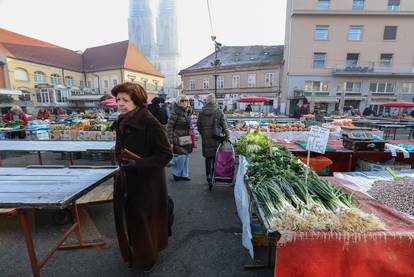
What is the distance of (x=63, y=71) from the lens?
114ft

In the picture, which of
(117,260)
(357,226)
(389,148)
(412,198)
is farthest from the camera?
(389,148)

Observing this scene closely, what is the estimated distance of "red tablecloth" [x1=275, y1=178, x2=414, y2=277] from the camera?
5.02ft

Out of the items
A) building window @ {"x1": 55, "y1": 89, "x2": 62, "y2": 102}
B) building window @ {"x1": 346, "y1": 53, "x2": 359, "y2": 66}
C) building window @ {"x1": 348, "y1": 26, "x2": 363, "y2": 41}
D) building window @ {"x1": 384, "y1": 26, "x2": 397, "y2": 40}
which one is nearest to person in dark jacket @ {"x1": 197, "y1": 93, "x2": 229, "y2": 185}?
building window @ {"x1": 346, "y1": 53, "x2": 359, "y2": 66}

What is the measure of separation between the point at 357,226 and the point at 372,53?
94.0 ft

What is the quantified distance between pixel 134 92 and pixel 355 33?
2870 centimetres

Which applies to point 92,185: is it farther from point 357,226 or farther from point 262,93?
point 262,93

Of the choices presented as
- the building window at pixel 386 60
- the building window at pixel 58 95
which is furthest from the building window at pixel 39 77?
the building window at pixel 386 60

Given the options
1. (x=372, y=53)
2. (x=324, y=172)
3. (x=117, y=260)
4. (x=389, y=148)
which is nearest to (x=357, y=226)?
(x=117, y=260)

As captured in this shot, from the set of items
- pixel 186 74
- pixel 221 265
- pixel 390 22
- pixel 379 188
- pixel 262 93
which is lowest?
pixel 221 265

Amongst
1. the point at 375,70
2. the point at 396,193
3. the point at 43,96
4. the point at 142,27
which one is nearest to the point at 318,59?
the point at 375,70

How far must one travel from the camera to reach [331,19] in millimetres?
22781

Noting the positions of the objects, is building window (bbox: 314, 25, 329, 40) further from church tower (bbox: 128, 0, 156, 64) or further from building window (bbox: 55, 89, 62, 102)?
church tower (bbox: 128, 0, 156, 64)

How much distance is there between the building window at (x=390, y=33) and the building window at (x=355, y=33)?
256 centimetres

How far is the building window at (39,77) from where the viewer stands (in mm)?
30969
